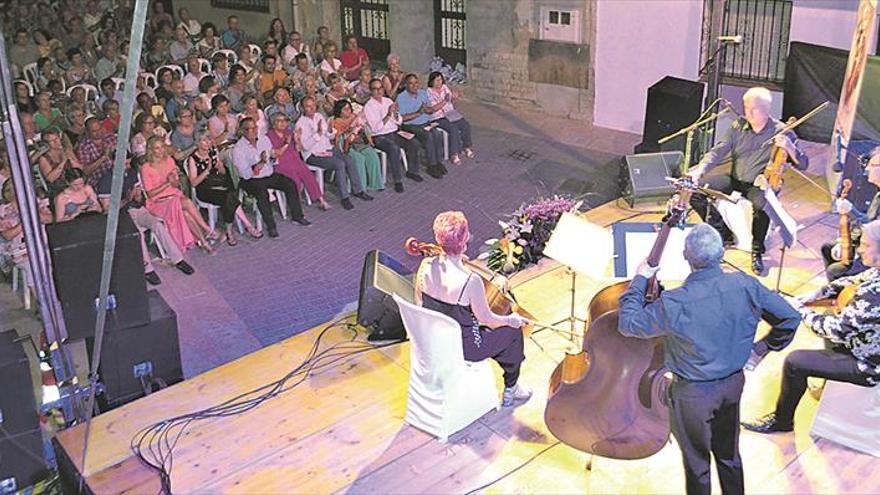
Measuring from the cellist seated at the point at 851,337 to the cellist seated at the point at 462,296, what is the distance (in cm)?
127

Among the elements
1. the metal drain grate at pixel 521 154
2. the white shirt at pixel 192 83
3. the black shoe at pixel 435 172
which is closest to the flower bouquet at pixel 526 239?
→ the black shoe at pixel 435 172

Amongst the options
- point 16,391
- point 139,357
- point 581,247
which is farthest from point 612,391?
point 16,391

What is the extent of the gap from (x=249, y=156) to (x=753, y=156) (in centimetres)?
405

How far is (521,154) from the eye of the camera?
1007cm

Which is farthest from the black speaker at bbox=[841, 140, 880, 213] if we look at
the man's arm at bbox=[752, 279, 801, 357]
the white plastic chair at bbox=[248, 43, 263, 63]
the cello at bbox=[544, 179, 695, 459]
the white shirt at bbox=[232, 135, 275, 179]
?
the white plastic chair at bbox=[248, 43, 263, 63]

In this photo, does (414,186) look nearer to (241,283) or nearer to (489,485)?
(241,283)

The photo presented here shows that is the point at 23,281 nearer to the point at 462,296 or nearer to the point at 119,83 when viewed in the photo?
the point at 119,83

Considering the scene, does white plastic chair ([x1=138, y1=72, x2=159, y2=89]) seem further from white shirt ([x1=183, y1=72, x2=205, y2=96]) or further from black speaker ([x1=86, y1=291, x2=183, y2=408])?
black speaker ([x1=86, y1=291, x2=183, y2=408])

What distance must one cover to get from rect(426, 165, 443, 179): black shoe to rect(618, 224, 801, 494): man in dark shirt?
5646mm

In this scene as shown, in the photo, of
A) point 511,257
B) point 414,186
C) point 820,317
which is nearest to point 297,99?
point 414,186

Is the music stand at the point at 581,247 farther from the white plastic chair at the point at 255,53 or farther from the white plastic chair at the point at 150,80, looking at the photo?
the white plastic chair at the point at 255,53

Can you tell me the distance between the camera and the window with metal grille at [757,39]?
971cm

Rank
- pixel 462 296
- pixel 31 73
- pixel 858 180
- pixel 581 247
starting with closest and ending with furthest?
pixel 462 296 < pixel 581 247 < pixel 858 180 < pixel 31 73

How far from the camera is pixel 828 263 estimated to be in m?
5.88
